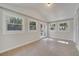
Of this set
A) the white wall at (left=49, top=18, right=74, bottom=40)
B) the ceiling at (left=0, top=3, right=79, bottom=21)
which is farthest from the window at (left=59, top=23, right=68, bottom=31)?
the ceiling at (left=0, top=3, right=79, bottom=21)

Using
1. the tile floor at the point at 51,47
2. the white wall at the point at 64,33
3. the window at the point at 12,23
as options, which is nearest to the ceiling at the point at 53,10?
the white wall at the point at 64,33

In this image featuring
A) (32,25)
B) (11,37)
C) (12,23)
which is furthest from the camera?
(32,25)

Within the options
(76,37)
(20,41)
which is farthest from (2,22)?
(76,37)

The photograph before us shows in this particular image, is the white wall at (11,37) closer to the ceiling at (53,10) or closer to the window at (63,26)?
the ceiling at (53,10)

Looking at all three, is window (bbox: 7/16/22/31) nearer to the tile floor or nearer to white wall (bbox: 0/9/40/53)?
white wall (bbox: 0/9/40/53)

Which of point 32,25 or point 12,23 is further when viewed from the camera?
point 32,25

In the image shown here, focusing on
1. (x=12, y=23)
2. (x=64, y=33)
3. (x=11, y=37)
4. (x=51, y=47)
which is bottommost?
(x=51, y=47)

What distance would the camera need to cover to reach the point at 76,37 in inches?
143

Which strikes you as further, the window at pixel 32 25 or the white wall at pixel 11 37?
the window at pixel 32 25

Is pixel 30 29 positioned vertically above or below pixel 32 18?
below

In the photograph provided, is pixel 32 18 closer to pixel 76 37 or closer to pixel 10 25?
pixel 10 25

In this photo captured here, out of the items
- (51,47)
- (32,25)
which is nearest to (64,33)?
(51,47)

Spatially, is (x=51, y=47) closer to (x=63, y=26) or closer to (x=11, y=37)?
(x=63, y=26)

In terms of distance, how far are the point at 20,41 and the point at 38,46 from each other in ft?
2.74
